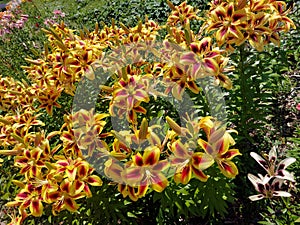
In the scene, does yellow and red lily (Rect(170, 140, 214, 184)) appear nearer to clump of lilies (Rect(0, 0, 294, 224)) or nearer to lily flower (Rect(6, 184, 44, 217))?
clump of lilies (Rect(0, 0, 294, 224))

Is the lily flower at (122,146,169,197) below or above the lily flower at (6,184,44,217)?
above

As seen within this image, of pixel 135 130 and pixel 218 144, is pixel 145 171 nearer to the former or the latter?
pixel 135 130

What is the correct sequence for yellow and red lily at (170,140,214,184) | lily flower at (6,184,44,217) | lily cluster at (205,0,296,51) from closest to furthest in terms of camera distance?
yellow and red lily at (170,140,214,184) → lily flower at (6,184,44,217) → lily cluster at (205,0,296,51)

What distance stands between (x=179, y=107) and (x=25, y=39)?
467cm

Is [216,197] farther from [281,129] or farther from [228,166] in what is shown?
[281,129]

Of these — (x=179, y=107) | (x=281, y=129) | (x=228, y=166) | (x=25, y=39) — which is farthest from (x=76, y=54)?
(x=25, y=39)

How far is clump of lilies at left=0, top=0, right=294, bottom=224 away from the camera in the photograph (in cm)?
171

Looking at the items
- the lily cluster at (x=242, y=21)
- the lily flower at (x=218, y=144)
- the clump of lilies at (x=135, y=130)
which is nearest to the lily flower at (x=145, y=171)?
the clump of lilies at (x=135, y=130)

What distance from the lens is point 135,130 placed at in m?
1.85

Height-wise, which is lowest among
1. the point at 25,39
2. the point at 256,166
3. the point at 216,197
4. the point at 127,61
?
the point at 256,166

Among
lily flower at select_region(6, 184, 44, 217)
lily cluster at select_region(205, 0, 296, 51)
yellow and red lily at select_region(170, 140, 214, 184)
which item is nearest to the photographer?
yellow and red lily at select_region(170, 140, 214, 184)

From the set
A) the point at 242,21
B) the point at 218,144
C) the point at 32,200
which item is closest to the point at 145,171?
the point at 218,144

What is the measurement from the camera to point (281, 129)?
361 centimetres

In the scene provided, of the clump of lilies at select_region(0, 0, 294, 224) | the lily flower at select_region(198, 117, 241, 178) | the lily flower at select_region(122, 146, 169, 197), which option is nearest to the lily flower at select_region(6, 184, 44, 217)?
the clump of lilies at select_region(0, 0, 294, 224)
